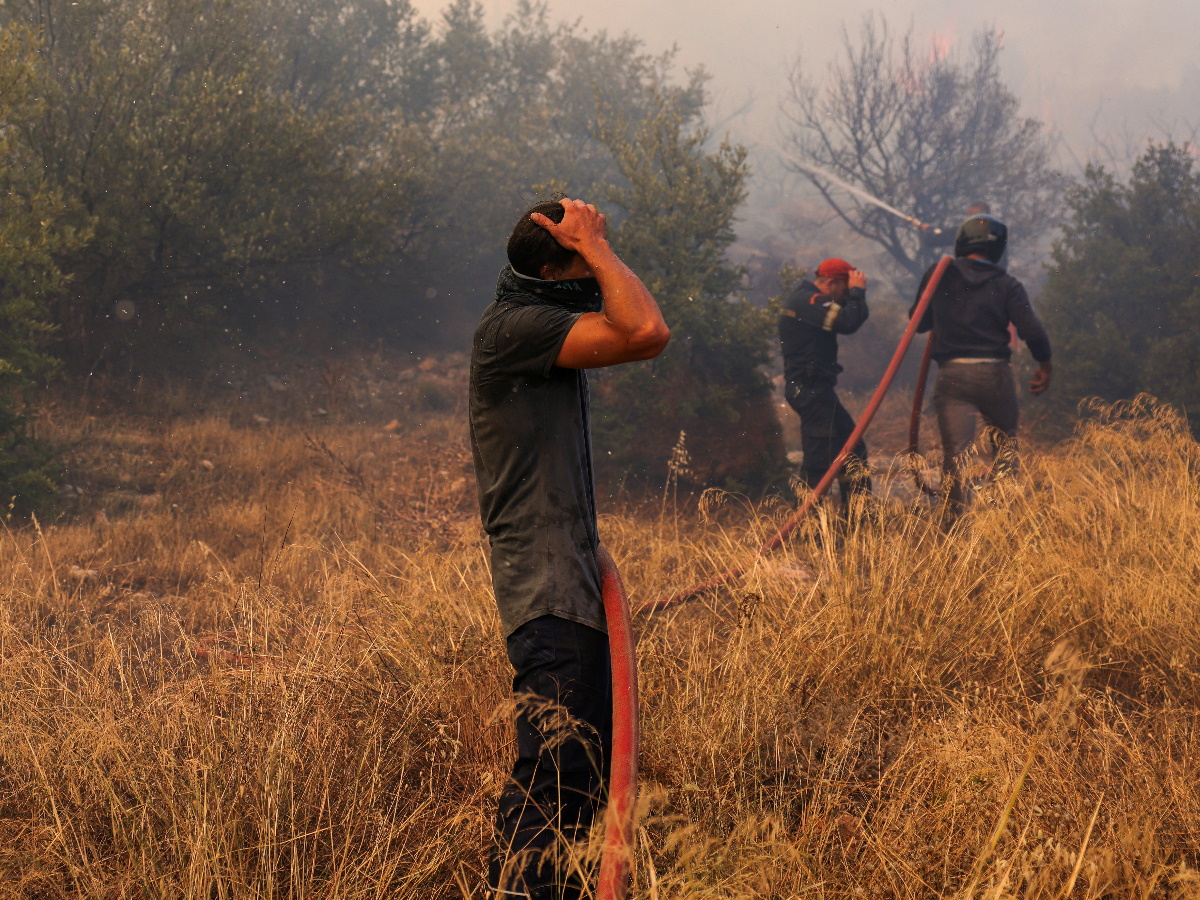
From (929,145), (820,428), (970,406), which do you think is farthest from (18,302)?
(929,145)

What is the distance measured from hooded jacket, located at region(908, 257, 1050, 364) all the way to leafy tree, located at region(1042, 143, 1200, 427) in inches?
237

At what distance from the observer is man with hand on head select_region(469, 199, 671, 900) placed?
197 centimetres

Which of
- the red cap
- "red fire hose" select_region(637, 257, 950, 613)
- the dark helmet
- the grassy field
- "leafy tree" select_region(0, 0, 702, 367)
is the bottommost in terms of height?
the grassy field

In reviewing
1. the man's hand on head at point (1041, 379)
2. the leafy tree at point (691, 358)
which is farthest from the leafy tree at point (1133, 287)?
the man's hand on head at point (1041, 379)

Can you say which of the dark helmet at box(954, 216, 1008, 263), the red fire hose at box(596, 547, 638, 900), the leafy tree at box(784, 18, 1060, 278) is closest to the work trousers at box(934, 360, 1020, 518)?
the dark helmet at box(954, 216, 1008, 263)

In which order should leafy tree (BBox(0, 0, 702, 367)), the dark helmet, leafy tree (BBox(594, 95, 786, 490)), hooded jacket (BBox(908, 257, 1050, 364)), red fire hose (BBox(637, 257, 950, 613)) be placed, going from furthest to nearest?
leafy tree (BBox(0, 0, 702, 367)) < leafy tree (BBox(594, 95, 786, 490)) < the dark helmet < hooded jacket (BBox(908, 257, 1050, 364)) < red fire hose (BBox(637, 257, 950, 613))

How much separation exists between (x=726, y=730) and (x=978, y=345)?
440cm

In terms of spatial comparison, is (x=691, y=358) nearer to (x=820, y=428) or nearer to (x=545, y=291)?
(x=820, y=428)

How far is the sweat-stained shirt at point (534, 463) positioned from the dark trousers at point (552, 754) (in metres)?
0.07

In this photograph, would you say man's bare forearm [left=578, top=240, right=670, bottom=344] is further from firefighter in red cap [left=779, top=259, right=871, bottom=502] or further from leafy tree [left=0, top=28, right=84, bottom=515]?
leafy tree [left=0, top=28, right=84, bottom=515]

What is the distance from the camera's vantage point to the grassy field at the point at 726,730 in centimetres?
214

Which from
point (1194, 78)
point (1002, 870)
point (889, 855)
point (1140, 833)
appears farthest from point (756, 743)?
point (1194, 78)

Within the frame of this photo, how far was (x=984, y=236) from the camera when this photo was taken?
607 cm

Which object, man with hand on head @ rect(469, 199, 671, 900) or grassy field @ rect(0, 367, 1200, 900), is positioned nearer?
man with hand on head @ rect(469, 199, 671, 900)
